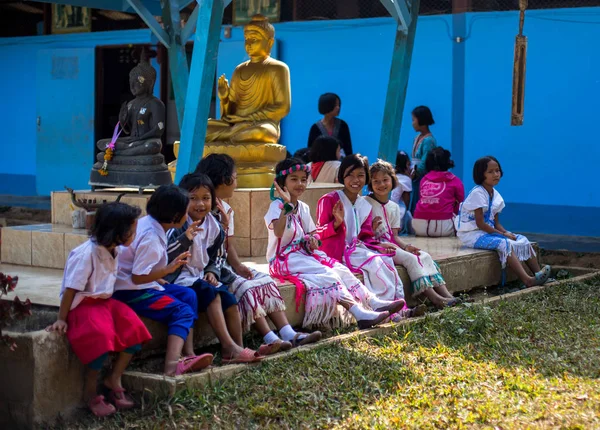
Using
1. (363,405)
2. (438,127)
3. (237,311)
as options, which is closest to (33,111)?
(438,127)

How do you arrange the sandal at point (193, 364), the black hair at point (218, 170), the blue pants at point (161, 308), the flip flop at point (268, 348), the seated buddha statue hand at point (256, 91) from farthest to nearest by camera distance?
the seated buddha statue hand at point (256, 91), the black hair at point (218, 170), the flip flop at point (268, 348), the blue pants at point (161, 308), the sandal at point (193, 364)

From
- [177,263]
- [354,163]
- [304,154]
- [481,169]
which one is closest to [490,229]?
[481,169]

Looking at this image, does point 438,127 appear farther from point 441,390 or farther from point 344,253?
point 441,390

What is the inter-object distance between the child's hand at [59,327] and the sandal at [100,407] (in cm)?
36

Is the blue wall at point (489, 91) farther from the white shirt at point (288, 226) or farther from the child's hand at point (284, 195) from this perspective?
the child's hand at point (284, 195)

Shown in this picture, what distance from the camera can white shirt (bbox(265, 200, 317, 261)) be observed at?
593 cm

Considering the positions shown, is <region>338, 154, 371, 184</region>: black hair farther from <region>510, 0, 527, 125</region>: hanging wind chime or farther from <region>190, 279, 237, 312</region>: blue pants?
<region>190, 279, 237, 312</region>: blue pants

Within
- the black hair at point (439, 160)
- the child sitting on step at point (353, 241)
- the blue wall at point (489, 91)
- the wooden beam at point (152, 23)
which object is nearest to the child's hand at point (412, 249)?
the child sitting on step at point (353, 241)

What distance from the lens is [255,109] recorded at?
322 inches

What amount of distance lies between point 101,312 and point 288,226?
1.76 m

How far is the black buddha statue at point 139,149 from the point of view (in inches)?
310

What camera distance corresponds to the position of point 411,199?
31.8 ft

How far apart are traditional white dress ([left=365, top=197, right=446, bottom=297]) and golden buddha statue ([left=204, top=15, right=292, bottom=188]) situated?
130 cm

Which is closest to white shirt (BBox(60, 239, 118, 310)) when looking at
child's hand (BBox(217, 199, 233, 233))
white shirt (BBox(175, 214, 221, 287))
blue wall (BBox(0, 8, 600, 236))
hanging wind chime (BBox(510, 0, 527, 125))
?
white shirt (BBox(175, 214, 221, 287))
